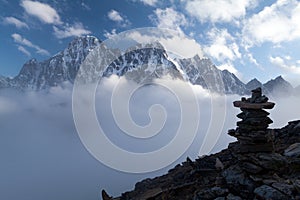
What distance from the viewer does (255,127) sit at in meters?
21.2

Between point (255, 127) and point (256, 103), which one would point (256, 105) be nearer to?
point (256, 103)

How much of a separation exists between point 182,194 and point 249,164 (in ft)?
23.5

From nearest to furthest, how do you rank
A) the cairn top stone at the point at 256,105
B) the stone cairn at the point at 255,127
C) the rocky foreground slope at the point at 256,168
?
1. the rocky foreground slope at the point at 256,168
2. the cairn top stone at the point at 256,105
3. the stone cairn at the point at 255,127

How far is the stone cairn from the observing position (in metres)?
21.0

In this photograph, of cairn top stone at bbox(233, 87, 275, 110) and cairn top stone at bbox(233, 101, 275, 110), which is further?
cairn top stone at bbox(233, 87, 275, 110)

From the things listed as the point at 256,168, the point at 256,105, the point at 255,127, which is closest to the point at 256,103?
the point at 256,105

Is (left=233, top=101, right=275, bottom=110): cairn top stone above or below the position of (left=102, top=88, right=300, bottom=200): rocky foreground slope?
above

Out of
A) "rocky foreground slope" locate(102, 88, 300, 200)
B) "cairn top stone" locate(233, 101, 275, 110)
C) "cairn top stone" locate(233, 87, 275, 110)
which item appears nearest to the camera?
"rocky foreground slope" locate(102, 88, 300, 200)

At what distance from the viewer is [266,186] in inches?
704

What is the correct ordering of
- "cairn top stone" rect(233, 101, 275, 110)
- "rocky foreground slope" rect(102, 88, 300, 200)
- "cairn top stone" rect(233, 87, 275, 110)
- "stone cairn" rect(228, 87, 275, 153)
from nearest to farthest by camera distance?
"rocky foreground slope" rect(102, 88, 300, 200)
"cairn top stone" rect(233, 101, 275, 110)
"cairn top stone" rect(233, 87, 275, 110)
"stone cairn" rect(228, 87, 275, 153)

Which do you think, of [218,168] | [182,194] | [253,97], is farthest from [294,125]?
[182,194]

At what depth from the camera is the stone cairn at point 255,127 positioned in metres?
21.0

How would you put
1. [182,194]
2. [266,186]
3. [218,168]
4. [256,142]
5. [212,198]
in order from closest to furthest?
[266,186], [212,198], [256,142], [182,194], [218,168]

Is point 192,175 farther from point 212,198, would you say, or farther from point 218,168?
point 212,198
